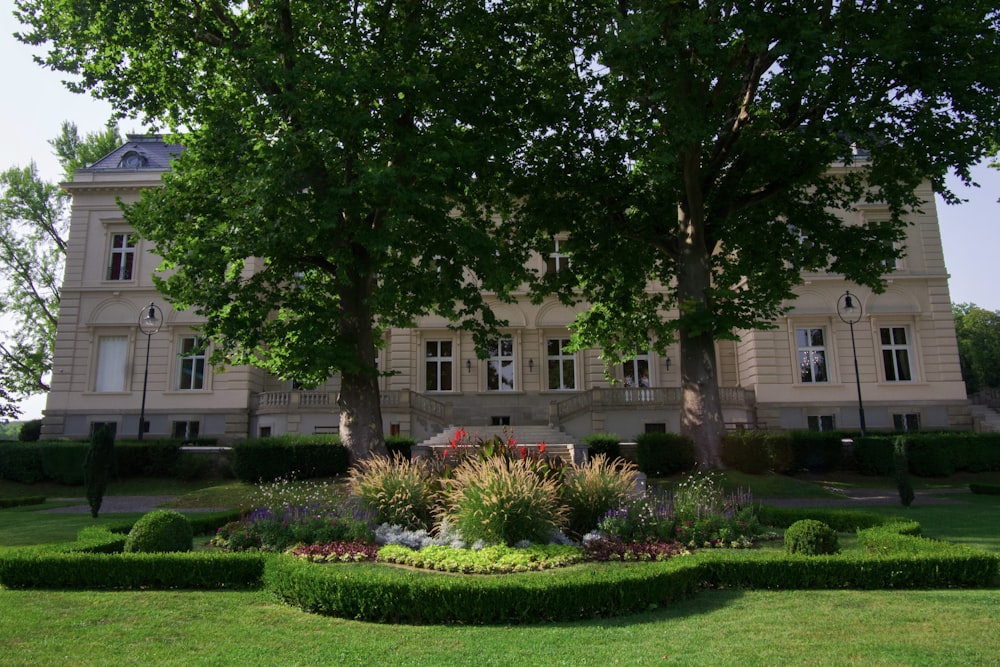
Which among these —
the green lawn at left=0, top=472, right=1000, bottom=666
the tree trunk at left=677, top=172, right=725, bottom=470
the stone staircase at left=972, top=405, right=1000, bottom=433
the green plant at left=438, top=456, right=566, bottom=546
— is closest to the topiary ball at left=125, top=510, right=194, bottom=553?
the green lawn at left=0, top=472, right=1000, bottom=666

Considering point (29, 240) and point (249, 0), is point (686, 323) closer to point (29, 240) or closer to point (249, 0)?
point (249, 0)

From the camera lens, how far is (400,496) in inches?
485

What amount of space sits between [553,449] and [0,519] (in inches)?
715

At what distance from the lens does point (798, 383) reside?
35.3m

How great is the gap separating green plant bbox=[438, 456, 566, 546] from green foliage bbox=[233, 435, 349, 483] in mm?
14051

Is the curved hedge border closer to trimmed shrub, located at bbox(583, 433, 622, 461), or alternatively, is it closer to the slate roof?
trimmed shrub, located at bbox(583, 433, 622, 461)

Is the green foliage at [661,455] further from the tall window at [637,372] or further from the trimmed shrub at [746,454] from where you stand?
the tall window at [637,372]

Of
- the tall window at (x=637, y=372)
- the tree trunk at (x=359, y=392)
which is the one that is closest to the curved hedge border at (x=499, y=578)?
the tree trunk at (x=359, y=392)

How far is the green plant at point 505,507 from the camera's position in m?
10.5

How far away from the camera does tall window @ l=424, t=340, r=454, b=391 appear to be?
3681 centimetres

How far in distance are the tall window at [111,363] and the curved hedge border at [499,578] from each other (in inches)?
1159

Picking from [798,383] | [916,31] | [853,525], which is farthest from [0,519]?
[798,383]

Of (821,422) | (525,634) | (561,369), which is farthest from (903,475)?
(561,369)

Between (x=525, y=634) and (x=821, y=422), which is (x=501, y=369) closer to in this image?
Answer: (x=821, y=422)
